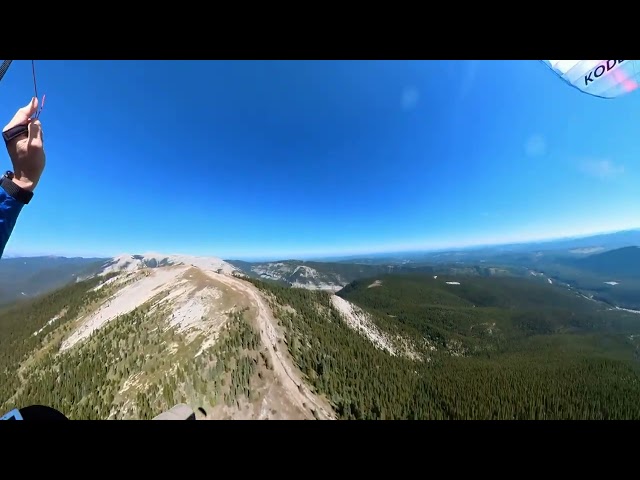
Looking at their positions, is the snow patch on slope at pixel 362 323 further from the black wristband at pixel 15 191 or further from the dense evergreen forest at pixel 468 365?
the black wristband at pixel 15 191

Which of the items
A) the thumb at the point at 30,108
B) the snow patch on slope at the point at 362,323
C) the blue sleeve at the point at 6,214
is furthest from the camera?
the snow patch on slope at the point at 362,323

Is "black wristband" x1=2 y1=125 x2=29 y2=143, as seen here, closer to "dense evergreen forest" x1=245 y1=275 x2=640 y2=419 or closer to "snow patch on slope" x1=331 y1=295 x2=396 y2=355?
"dense evergreen forest" x1=245 y1=275 x2=640 y2=419

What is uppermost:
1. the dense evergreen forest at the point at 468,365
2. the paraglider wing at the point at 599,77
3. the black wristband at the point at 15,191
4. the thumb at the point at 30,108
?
the paraglider wing at the point at 599,77

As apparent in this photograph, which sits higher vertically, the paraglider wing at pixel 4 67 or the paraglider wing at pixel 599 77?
the paraglider wing at pixel 599 77

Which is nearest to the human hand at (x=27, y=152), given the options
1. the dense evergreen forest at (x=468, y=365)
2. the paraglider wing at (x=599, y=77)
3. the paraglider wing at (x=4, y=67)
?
the paraglider wing at (x=4, y=67)

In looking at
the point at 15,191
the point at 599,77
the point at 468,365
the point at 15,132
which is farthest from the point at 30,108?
the point at 468,365
